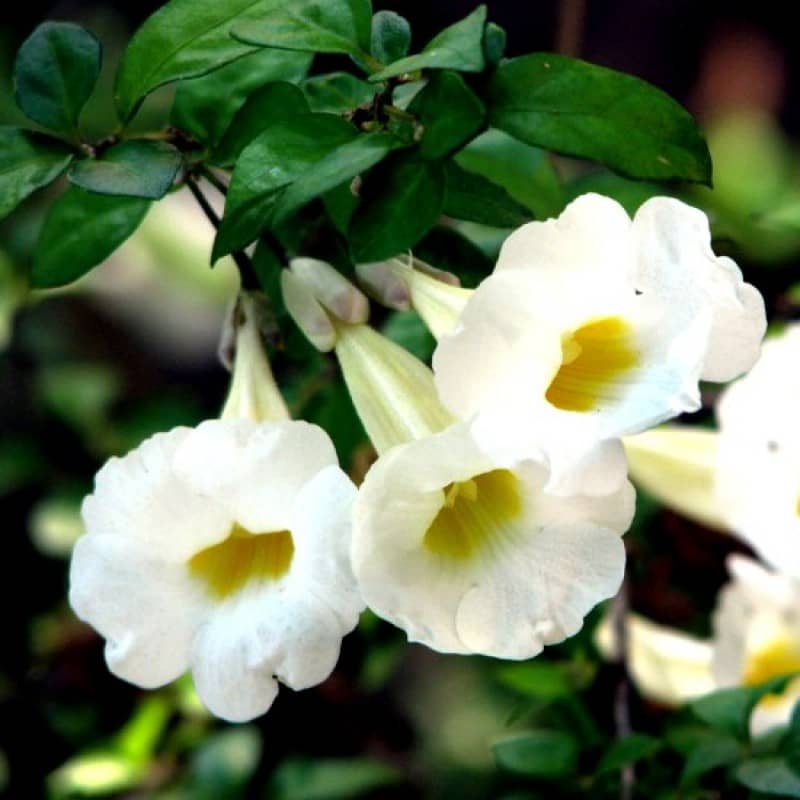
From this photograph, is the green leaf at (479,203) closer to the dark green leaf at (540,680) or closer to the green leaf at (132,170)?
the green leaf at (132,170)

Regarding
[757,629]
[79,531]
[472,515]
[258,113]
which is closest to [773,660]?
[757,629]

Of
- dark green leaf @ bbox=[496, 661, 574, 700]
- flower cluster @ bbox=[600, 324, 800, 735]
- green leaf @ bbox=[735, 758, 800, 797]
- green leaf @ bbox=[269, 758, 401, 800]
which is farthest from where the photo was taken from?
green leaf @ bbox=[269, 758, 401, 800]

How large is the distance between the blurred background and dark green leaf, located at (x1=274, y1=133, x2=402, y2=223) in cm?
22

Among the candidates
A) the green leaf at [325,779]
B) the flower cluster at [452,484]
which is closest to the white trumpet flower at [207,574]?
the flower cluster at [452,484]

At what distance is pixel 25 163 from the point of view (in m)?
Answer: 0.61

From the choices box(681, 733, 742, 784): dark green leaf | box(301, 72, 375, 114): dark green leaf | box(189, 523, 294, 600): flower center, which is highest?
box(301, 72, 375, 114): dark green leaf

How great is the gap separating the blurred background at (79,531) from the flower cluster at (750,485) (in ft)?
0.32

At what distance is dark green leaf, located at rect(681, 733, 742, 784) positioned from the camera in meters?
0.79

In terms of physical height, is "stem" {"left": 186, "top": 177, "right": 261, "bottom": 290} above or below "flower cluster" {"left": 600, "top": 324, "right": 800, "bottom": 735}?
above

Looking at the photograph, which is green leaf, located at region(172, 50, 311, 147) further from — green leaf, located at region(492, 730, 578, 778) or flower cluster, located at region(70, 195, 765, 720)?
green leaf, located at region(492, 730, 578, 778)

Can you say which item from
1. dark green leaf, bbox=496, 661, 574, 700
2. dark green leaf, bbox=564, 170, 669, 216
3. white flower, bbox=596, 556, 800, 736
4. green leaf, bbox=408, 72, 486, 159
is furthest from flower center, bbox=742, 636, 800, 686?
green leaf, bbox=408, 72, 486, 159

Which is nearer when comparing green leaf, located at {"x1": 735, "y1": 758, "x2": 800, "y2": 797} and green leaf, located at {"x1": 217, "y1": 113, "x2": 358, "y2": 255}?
green leaf, located at {"x1": 217, "y1": 113, "x2": 358, "y2": 255}

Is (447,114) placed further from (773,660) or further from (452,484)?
(773,660)

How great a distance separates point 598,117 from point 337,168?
12 centimetres
